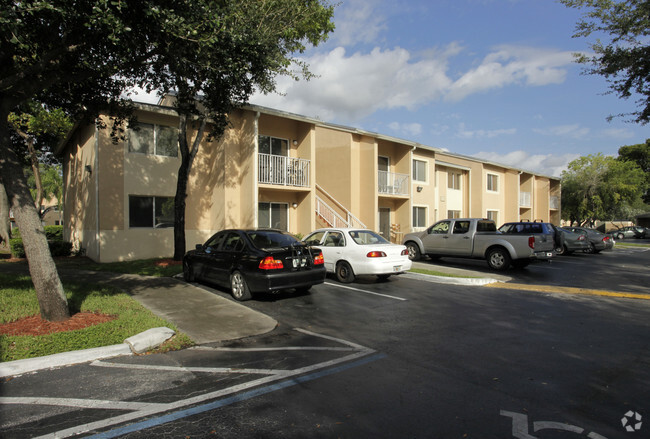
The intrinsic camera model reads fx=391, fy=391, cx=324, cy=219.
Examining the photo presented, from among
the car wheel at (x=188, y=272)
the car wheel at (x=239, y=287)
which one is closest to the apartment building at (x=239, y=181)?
the car wheel at (x=188, y=272)

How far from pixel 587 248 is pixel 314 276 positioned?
1940cm

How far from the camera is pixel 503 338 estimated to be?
597cm

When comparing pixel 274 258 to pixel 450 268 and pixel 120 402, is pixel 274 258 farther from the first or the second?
pixel 450 268

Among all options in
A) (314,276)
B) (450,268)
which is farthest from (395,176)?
(314,276)

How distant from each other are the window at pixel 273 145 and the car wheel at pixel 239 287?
32.9ft

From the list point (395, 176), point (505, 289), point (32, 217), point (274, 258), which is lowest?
point (505, 289)

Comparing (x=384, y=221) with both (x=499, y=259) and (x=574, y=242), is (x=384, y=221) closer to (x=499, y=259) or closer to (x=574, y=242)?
(x=499, y=259)

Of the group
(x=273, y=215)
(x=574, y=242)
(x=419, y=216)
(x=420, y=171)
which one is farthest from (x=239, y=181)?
(x=574, y=242)

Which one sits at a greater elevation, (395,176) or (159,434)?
(395,176)

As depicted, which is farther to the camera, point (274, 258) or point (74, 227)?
point (74, 227)

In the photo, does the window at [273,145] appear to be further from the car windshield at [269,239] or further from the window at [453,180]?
the window at [453,180]

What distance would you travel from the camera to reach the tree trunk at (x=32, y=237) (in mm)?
5980

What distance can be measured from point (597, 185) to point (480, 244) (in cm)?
2940

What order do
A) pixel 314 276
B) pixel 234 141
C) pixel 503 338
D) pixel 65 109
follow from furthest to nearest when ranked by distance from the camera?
1. pixel 234 141
2. pixel 65 109
3. pixel 314 276
4. pixel 503 338
